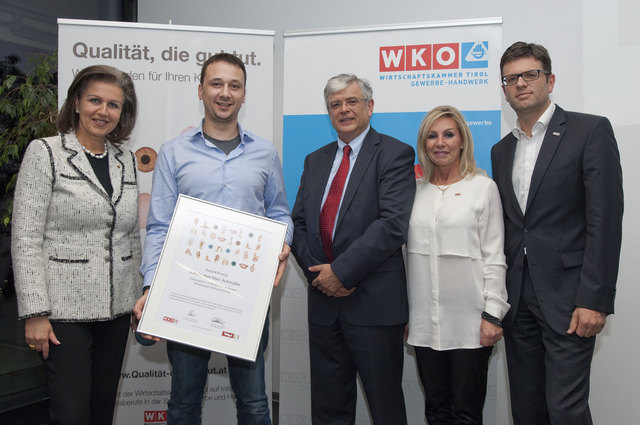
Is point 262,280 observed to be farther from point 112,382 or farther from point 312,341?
point 112,382

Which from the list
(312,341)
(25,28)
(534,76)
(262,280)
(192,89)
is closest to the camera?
(262,280)

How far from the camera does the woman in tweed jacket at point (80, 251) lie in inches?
68.2

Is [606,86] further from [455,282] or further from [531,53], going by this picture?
[455,282]

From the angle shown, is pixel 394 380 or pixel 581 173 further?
pixel 394 380

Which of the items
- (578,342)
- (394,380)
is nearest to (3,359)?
(394,380)

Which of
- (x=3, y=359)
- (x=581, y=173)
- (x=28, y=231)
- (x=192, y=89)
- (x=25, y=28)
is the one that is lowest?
(x=3, y=359)

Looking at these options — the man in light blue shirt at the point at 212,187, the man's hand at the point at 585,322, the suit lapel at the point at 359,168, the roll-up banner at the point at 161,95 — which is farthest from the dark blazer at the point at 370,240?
the roll-up banner at the point at 161,95

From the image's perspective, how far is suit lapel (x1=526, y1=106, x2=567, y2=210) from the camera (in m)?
1.96

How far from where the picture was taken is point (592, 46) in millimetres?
3084

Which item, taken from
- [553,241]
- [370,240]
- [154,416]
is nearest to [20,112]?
[154,416]

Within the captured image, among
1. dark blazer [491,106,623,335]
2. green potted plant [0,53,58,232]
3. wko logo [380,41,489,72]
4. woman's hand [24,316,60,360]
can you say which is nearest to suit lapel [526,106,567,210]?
dark blazer [491,106,623,335]

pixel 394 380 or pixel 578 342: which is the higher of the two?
pixel 578 342

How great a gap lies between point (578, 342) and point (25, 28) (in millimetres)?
4151

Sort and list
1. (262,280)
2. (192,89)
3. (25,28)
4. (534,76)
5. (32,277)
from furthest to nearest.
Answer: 1. (25,28)
2. (192,89)
3. (534,76)
4. (262,280)
5. (32,277)
